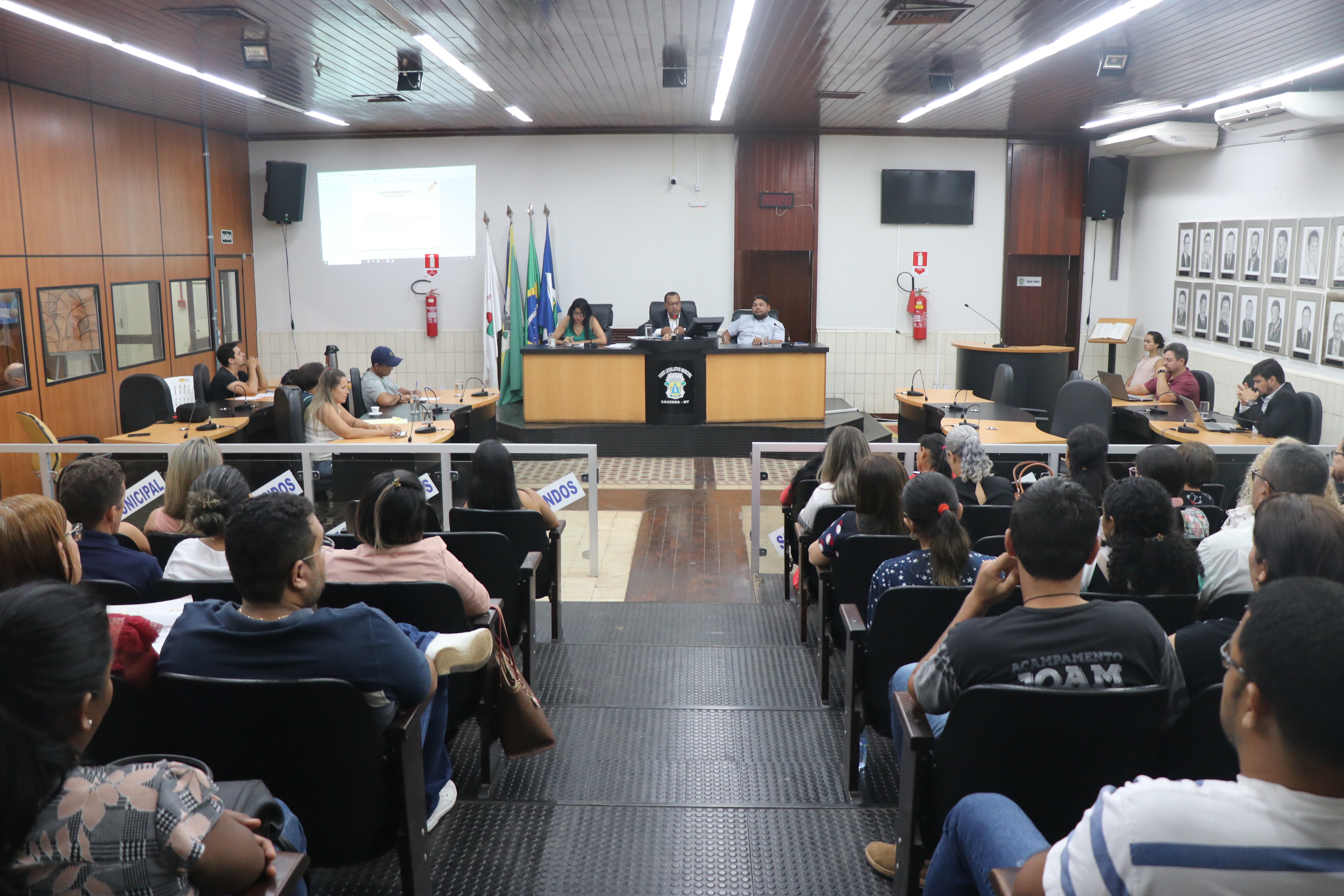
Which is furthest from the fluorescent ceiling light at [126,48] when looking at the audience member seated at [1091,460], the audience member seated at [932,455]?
the audience member seated at [1091,460]

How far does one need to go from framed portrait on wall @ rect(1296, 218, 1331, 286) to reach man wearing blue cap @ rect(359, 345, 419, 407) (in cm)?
779

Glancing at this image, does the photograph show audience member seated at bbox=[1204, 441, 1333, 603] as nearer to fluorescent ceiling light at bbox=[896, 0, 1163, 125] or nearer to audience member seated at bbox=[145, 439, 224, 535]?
fluorescent ceiling light at bbox=[896, 0, 1163, 125]

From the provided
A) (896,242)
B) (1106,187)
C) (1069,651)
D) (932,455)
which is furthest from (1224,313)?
(1069,651)

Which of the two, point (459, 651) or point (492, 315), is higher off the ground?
point (492, 315)

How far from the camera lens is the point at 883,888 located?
2422mm

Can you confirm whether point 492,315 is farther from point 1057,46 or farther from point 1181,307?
point 1181,307

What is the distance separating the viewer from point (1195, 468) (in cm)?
374

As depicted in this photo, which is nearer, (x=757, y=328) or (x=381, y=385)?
(x=381, y=385)

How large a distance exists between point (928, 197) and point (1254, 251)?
357 cm

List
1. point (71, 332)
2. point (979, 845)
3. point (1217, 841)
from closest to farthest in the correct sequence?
point (1217, 841) → point (979, 845) → point (71, 332)

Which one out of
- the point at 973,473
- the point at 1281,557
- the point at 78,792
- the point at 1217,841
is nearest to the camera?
the point at 1217,841

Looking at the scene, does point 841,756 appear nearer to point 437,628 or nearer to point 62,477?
point 437,628

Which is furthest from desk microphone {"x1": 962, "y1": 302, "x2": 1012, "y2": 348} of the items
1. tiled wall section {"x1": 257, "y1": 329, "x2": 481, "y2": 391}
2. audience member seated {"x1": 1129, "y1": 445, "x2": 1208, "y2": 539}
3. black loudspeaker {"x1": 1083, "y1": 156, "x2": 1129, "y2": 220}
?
audience member seated {"x1": 1129, "y1": 445, "x2": 1208, "y2": 539}

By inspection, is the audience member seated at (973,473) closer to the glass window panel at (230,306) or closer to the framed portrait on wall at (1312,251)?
the framed portrait on wall at (1312,251)
